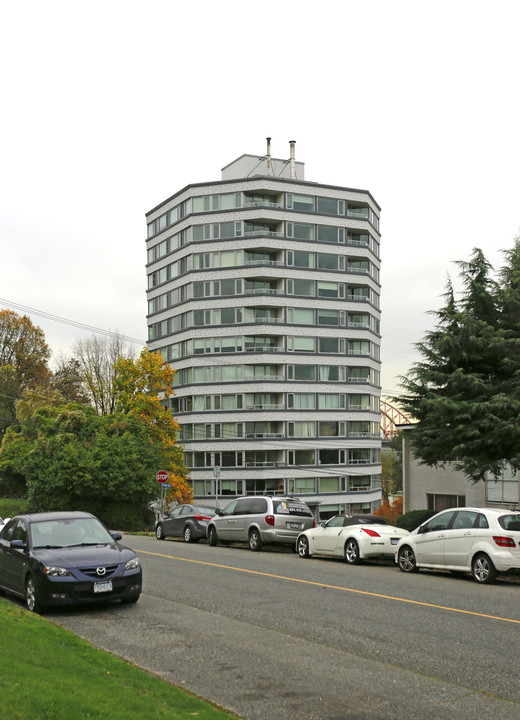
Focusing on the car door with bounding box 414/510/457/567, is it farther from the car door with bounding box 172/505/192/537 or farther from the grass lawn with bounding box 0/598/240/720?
the car door with bounding box 172/505/192/537

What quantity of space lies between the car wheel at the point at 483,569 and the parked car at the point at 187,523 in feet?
43.5

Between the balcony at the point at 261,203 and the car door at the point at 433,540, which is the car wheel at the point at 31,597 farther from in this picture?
the balcony at the point at 261,203

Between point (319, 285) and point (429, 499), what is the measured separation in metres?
47.5

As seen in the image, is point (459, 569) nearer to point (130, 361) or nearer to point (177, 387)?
point (130, 361)

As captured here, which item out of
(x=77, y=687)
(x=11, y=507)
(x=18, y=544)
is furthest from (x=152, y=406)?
(x=77, y=687)

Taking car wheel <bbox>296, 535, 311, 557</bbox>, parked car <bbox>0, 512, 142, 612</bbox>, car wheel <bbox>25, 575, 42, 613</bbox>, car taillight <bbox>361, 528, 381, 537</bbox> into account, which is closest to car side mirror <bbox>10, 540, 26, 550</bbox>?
parked car <bbox>0, 512, 142, 612</bbox>

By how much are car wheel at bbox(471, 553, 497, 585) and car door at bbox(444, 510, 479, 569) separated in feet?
0.69

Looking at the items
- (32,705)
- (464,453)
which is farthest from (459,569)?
(32,705)

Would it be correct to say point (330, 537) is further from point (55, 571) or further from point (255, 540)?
point (55, 571)

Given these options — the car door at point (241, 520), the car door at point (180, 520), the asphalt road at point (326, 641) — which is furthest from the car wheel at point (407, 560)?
the car door at point (180, 520)

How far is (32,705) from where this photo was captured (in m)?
5.96

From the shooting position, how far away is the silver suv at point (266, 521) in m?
23.7

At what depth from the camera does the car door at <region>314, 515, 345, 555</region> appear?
20656 mm

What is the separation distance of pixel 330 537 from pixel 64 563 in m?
10.5
